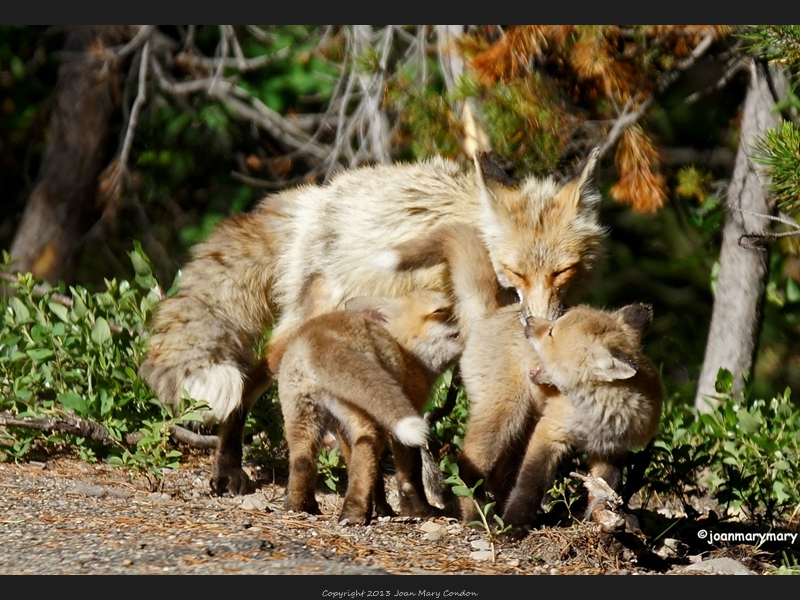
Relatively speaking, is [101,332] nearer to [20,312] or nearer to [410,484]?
[20,312]

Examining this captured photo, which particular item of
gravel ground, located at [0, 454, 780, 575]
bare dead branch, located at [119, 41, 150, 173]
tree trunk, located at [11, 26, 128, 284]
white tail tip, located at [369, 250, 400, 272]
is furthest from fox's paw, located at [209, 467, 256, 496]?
tree trunk, located at [11, 26, 128, 284]

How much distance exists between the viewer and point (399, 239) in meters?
5.14

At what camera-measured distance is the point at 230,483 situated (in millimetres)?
4965

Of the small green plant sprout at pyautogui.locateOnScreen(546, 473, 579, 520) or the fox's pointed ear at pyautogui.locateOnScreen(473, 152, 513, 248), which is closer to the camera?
the small green plant sprout at pyautogui.locateOnScreen(546, 473, 579, 520)

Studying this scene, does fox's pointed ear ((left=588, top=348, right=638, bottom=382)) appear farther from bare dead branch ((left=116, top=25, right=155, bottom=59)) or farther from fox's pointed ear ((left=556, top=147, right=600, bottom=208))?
bare dead branch ((left=116, top=25, right=155, bottom=59))

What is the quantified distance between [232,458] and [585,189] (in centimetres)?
230

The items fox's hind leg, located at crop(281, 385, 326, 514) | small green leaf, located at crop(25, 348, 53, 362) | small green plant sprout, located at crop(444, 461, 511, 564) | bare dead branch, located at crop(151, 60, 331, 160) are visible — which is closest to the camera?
small green plant sprout, located at crop(444, 461, 511, 564)

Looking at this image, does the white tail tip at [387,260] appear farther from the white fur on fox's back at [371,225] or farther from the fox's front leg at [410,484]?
the fox's front leg at [410,484]

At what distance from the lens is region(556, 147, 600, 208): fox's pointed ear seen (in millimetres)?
4852

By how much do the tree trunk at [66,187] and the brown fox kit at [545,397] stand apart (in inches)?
222

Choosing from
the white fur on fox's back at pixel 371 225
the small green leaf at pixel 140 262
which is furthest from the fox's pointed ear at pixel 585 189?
the small green leaf at pixel 140 262

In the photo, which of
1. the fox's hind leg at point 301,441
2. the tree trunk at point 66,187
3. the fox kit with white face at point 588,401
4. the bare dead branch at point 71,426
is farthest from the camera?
the tree trunk at point 66,187

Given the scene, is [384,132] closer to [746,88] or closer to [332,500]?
[746,88]

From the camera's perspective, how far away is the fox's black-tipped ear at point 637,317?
423cm
